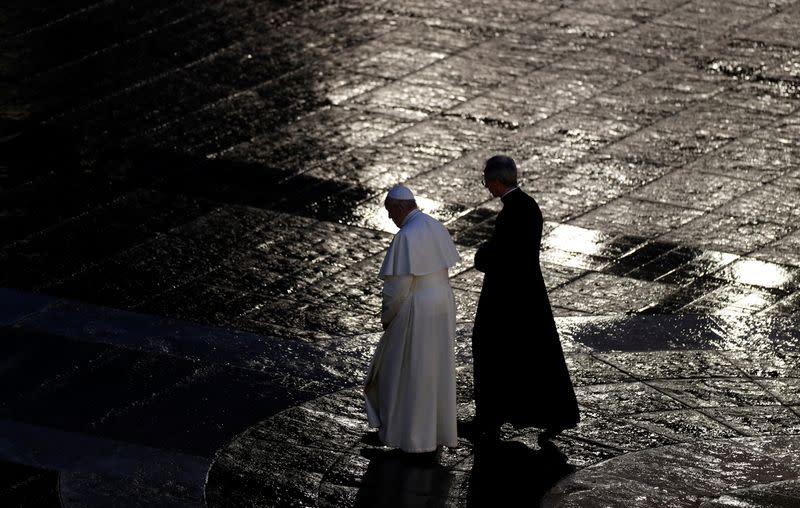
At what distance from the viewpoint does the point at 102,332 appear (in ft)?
33.4

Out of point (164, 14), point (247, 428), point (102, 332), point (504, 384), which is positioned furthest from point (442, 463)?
point (164, 14)

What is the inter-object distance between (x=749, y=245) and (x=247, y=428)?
5157 mm

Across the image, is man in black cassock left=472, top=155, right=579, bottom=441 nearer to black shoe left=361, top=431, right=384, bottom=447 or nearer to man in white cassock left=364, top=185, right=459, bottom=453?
man in white cassock left=364, top=185, right=459, bottom=453

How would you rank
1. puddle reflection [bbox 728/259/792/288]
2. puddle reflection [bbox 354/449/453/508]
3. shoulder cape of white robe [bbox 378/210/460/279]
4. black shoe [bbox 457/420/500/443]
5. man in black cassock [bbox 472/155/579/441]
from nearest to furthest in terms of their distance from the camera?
puddle reflection [bbox 354/449/453/508] < shoulder cape of white robe [bbox 378/210/460/279] < man in black cassock [bbox 472/155/579/441] < black shoe [bbox 457/420/500/443] < puddle reflection [bbox 728/259/792/288]

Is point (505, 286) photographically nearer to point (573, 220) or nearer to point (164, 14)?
point (573, 220)

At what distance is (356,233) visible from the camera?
1221cm

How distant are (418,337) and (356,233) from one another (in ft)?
13.7

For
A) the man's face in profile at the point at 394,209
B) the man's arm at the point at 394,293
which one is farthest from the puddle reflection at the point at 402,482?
the man's face in profile at the point at 394,209

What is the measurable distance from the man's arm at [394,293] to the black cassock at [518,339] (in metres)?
0.44

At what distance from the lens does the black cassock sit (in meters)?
8.17

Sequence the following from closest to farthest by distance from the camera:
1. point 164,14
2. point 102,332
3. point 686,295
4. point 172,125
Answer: point 102,332 → point 686,295 → point 172,125 → point 164,14

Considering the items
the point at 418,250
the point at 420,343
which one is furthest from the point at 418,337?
the point at 418,250

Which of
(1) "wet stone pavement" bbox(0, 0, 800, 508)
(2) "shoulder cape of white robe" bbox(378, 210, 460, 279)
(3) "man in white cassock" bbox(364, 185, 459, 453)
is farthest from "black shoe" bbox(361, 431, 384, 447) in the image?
(2) "shoulder cape of white robe" bbox(378, 210, 460, 279)

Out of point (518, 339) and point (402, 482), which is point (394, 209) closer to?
point (518, 339)
